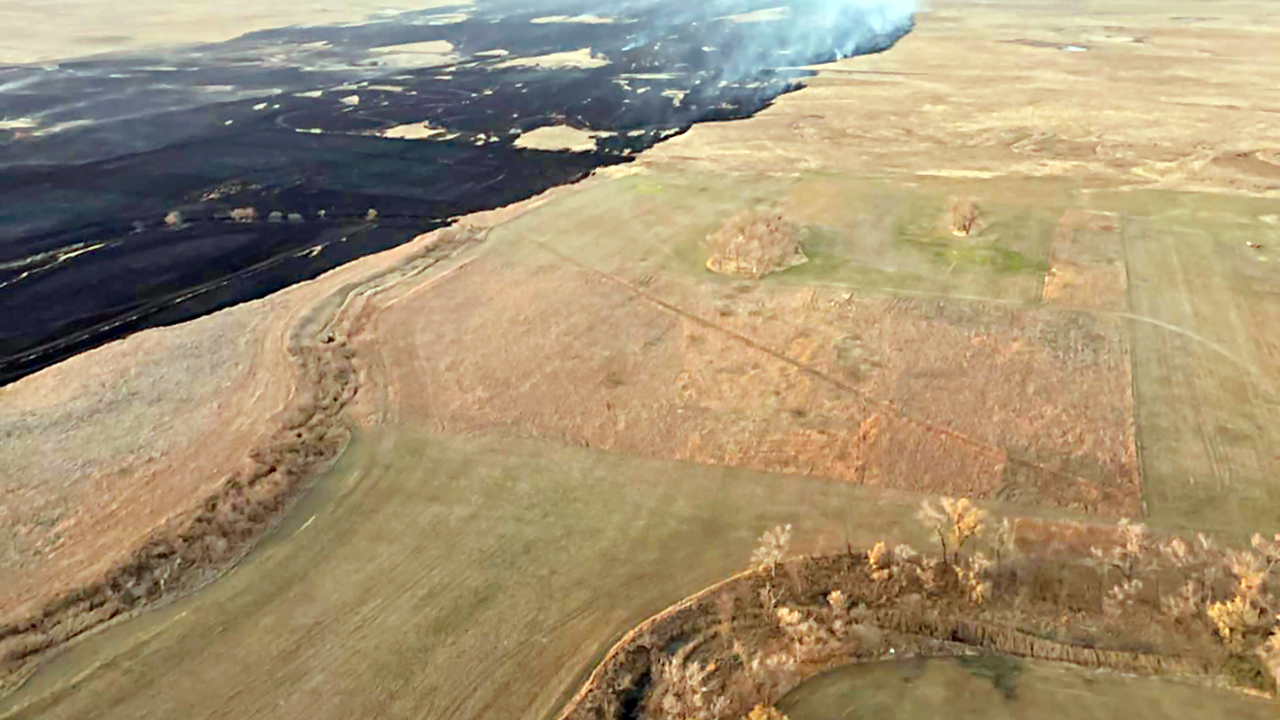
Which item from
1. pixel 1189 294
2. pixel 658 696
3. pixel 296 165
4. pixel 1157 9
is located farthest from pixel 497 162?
pixel 1157 9

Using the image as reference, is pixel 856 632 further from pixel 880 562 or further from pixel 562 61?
pixel 562 61

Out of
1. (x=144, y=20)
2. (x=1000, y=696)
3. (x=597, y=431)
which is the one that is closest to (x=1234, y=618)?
(x=1000, y=696)

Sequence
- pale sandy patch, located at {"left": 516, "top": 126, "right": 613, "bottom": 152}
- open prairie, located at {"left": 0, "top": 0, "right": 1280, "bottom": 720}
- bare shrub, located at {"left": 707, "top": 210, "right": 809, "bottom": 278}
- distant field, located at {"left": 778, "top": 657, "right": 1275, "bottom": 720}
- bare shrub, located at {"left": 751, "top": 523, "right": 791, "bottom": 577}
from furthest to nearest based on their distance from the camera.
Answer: pale sandy patch, located at {"left": 516, "top": 126, "right": 613, "bottom": 152} < bare shrub, located at {"left": 707, "top": 210, "right": 809, "bottom": 278} < bare shrub, located at {"left": 751, "top": 523, "right": 791, "bottom": 577} < open prairie, located at {"left": 0, "top": 0, "right": 1280, "bottom": 720} < distant field, located at {"left": 778, "top": 657, "right": 1275, "bottom": 720}

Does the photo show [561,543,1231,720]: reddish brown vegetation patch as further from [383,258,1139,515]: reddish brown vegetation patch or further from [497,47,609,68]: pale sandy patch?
[497,47,609,68]: pale sandy patch

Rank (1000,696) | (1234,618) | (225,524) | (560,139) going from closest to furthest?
(1000,696) < (1234,618) < (225,524) < (560,139)

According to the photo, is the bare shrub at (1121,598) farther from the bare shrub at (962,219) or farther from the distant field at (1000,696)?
the bare shrub at (962,219)

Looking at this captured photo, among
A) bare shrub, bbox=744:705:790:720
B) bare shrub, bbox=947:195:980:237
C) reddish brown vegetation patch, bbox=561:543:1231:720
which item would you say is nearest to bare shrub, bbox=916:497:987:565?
reddish brown vegetation patch, bbox=561:543:1231:720

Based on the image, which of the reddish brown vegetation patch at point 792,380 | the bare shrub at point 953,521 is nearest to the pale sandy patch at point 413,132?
the reddish brown vegetation patch at point 792,380
